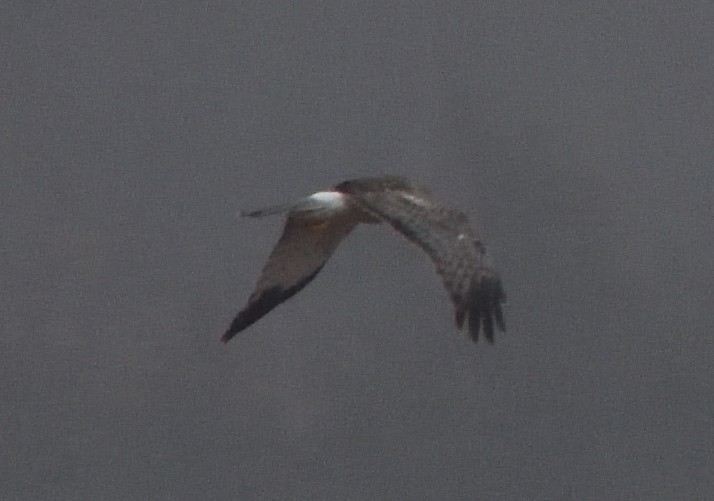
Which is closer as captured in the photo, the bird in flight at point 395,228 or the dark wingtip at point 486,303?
the dark wingtip at point 486,303

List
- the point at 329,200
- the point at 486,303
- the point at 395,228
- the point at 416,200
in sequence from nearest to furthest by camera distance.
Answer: the point at 486,303, the point at 395,228, the point at 416,200, the point at 329,200

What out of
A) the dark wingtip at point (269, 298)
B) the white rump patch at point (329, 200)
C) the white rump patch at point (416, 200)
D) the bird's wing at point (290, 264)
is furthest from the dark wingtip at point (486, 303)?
the dark wingtip at point (269, 298)

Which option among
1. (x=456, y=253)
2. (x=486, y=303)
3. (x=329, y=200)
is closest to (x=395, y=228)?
(x=456, y=253)

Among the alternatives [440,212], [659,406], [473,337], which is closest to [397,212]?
[440,212]

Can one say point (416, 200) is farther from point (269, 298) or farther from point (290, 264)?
point (269, 298)

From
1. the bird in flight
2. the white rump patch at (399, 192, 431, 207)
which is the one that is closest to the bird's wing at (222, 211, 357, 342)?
the bird in flight

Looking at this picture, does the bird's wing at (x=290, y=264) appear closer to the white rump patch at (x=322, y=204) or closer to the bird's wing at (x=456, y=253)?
the white rump patch at (x=322, y=204)
